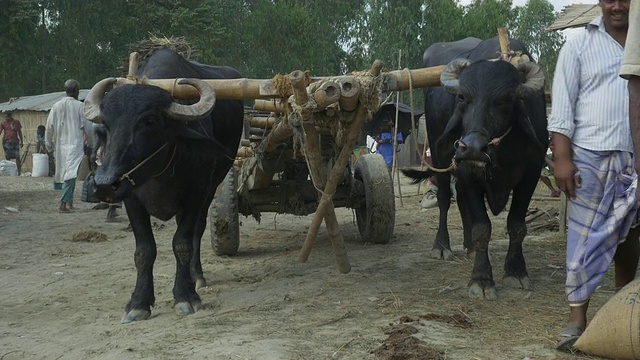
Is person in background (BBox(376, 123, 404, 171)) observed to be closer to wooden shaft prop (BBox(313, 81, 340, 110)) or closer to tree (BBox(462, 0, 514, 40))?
wooden shaft prop (BBox(313, 81, 340, 110))

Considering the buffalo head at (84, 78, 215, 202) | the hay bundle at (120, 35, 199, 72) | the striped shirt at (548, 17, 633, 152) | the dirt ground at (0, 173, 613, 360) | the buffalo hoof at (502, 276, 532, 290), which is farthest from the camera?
the hay bundle at (120, 35, 199, 72)

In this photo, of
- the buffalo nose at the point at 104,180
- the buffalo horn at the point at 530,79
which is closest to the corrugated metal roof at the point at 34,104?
the buffalo nose at the point at 104,180

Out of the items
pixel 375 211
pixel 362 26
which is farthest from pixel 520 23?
pixel 375 211

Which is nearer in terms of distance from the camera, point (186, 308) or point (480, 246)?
point (186, 308)

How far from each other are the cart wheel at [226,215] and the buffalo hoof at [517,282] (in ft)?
8.92

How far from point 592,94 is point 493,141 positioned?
3.19ft

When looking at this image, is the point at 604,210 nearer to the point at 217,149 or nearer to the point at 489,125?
the point at 489,125

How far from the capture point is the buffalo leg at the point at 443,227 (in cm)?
687

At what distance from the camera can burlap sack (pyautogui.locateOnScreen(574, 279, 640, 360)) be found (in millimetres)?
3352

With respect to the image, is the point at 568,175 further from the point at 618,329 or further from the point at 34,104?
the point at 34,104

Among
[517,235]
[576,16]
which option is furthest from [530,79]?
[576,16]

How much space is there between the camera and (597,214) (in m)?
3.76

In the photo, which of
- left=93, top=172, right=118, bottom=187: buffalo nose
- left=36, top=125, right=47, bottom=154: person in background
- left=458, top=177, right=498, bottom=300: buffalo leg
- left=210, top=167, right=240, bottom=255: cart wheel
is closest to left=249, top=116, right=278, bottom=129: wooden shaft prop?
left=210, top=167, right=240, bottom=255: cart wheel

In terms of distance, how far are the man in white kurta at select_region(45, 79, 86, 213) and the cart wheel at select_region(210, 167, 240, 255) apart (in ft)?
13.0
